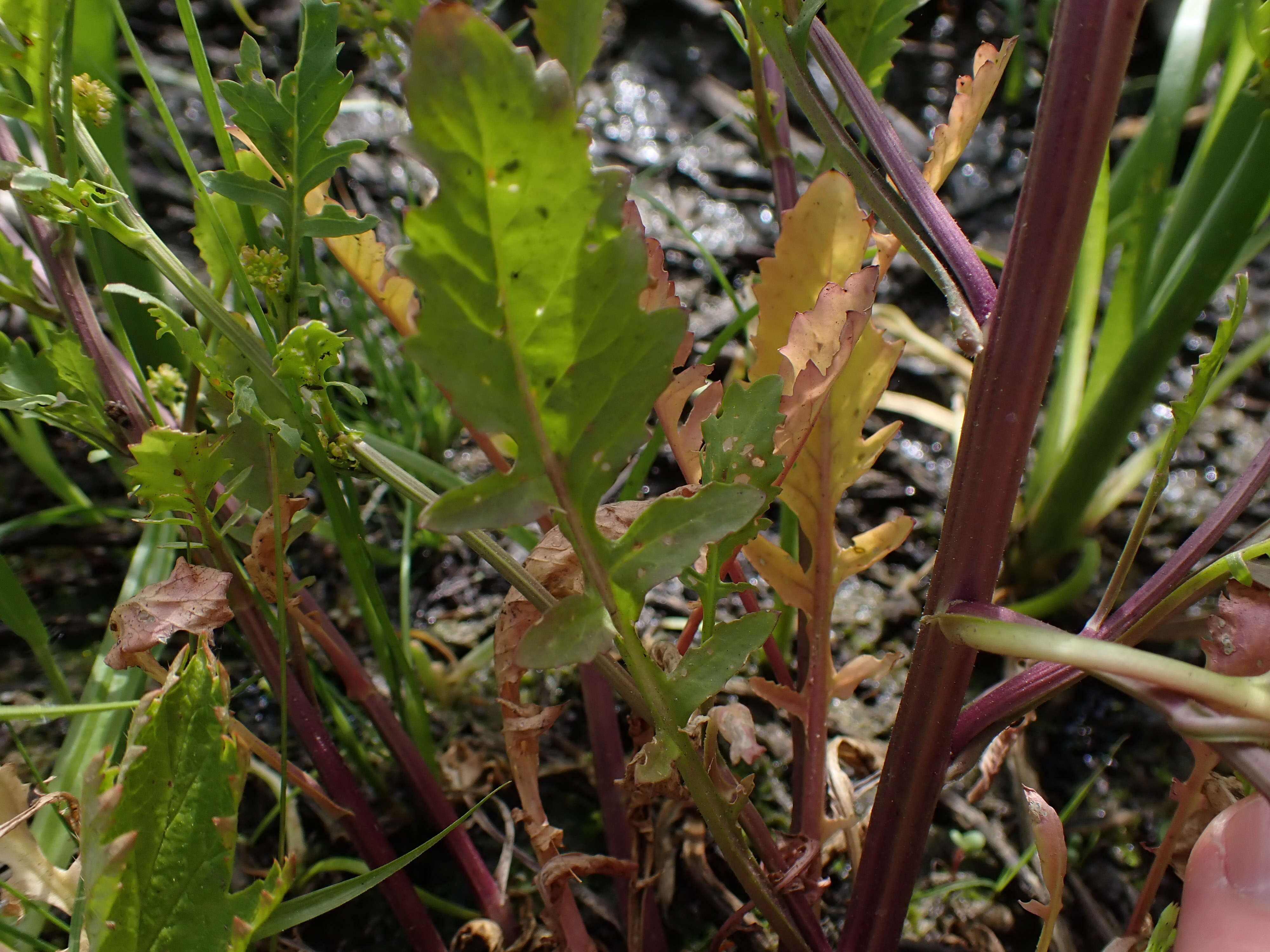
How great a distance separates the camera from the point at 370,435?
2.98ft

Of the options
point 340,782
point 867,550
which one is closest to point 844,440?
point 867,550

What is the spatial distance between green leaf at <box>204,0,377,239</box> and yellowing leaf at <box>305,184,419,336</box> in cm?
6

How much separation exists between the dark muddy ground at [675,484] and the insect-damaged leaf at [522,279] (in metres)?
0.03

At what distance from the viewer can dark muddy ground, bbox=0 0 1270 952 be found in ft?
2.54

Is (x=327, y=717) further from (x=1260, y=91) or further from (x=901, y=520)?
(x=1260, y=91)

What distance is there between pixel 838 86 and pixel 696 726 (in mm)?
378

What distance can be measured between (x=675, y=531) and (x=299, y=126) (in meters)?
0.32

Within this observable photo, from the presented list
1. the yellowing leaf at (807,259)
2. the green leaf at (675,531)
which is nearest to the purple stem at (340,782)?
the green leaf at (675,531)

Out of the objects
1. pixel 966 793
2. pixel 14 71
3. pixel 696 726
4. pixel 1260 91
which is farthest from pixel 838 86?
pixel 966 793

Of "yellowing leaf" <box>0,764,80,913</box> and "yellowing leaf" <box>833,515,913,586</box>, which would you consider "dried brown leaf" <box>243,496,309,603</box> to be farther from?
"yellowing leaf" <box>833,515,913,586</box>

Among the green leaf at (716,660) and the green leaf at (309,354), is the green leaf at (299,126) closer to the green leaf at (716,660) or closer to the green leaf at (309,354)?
the green leaf at (309,354)

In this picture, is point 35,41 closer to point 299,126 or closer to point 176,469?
point 299,126

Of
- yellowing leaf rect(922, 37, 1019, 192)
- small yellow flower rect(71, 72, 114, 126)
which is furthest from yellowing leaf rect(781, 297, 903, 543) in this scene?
small yellow flower rect(71, 72, 114, 126)

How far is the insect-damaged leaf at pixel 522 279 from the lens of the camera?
326 mm
